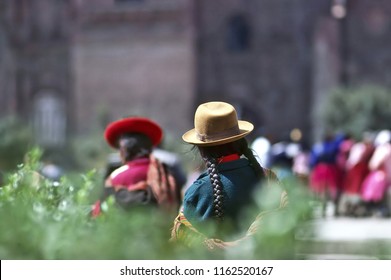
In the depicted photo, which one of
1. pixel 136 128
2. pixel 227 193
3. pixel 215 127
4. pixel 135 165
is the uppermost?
pixel 215 127

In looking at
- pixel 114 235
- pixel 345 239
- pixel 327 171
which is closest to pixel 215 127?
pixel 114 235

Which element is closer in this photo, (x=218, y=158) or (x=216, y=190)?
(x=216, y=190)

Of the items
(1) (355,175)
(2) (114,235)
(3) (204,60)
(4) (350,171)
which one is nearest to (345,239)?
(1) (355,175)

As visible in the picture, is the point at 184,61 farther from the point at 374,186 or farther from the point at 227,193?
the point at 227,193

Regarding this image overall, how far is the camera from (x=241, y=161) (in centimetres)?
499

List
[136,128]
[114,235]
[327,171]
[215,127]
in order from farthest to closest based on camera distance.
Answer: [327,171], [136,128], [215,127], [114,235]

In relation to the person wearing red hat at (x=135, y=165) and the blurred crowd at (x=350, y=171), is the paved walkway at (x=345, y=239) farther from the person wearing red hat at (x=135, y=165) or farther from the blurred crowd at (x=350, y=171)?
the person wearing red hat at (x=135, y=165)

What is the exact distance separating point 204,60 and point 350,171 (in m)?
21.1

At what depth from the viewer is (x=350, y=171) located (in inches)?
750

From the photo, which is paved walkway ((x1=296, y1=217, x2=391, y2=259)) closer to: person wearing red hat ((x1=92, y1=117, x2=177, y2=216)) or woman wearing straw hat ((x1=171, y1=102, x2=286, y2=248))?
woman wearing straw hat ((x1=171, y1=102, x2=286, y2=248))

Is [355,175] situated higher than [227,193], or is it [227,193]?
[227,193]

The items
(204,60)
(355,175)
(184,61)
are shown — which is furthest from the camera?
(204,60)
